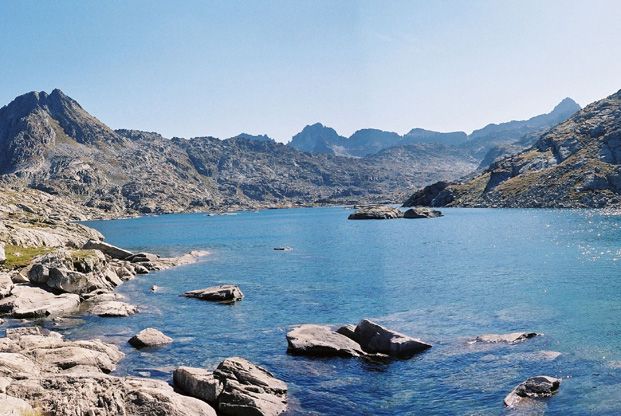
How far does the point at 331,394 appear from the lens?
111 ft

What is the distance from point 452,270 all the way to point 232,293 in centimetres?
3904

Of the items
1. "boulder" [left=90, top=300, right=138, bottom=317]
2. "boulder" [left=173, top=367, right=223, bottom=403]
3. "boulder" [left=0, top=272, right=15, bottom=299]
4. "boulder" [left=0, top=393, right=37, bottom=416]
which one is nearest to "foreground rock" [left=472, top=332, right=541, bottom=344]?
"boulder" [left=173, top=367, right=223, bottom=403]

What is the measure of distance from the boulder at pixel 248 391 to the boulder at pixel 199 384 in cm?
55

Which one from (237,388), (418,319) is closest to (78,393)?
(237,388)

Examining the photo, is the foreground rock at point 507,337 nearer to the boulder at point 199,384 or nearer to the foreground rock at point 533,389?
the foreground rock at point 533,389

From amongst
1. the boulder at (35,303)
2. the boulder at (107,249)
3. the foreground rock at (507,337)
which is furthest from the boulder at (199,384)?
the boulder at (107,249)

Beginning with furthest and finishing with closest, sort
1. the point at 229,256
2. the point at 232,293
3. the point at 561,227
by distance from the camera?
1. the point at 561,227
2. the point at 229,256
3. the point at 232,293

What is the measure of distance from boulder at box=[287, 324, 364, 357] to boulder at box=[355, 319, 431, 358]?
1078mm

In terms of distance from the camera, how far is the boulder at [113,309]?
194 feet

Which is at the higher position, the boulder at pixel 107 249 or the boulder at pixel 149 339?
the boulder at pixel 107 249

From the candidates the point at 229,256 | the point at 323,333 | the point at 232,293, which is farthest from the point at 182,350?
the point at 229,256

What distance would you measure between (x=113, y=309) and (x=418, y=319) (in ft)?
119

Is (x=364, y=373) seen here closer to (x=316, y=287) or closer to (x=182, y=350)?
(x=182, y=350)

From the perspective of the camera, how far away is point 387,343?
138 feet
